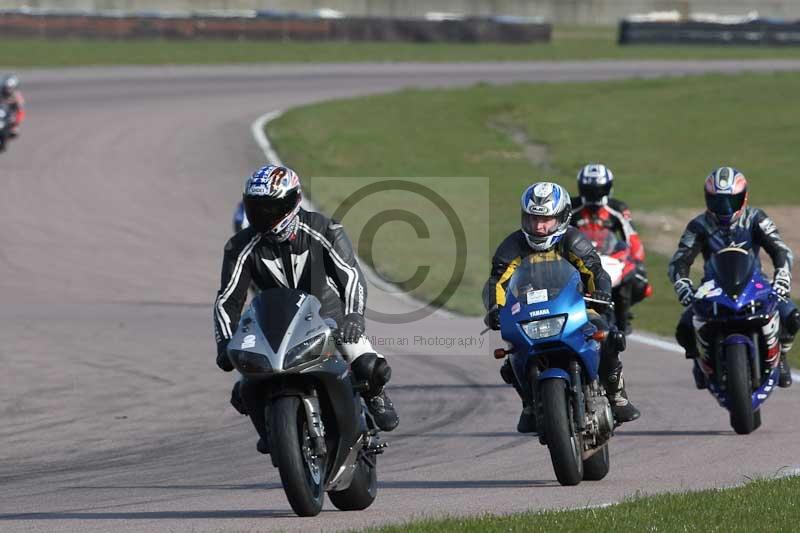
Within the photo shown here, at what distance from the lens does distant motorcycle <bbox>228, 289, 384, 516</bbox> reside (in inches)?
292

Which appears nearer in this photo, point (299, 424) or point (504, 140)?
point (299, 424)

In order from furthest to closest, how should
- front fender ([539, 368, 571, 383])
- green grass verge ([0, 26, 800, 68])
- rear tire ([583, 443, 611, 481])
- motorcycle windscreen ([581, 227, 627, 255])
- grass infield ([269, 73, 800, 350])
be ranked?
1. green grass verge ([0, 26, 800, 68])
2. grass infield ([269, 73, 800, 350])
3. motorcycle windscreen ([581, 227, 627, 255])
4. rear tire ([583, 443, 611, 481])
5. front fender ([539, 368, 571, 383])

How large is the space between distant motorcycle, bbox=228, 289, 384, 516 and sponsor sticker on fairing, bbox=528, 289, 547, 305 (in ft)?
4.64

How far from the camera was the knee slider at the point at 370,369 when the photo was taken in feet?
26.7

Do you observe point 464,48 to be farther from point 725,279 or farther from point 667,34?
point 725,279

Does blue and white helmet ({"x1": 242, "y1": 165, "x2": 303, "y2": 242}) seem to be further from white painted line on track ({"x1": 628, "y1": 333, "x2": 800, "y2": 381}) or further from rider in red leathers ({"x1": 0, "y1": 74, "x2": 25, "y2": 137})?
rider in red leathers ({"x1": 0, "y1": 74, "x2": 25, "y2": 137})

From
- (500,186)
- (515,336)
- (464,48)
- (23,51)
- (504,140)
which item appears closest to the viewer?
(515,336)

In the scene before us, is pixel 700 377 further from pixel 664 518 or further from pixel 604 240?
pixel 664 518

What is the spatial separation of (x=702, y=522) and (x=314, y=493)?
194 cm

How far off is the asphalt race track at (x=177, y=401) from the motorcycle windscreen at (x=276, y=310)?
96 cm

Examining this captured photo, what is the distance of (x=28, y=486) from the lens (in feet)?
30.1

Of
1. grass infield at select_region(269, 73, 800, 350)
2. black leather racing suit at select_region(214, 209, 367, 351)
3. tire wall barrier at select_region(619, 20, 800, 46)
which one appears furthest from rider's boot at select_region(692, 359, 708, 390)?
tire wall barrier at select_region(619, 20, 800, 46)

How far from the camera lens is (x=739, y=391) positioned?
10867mm

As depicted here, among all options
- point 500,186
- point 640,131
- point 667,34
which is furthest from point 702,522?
point 667,34
